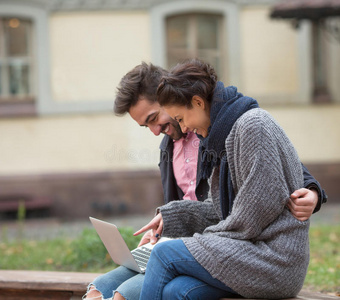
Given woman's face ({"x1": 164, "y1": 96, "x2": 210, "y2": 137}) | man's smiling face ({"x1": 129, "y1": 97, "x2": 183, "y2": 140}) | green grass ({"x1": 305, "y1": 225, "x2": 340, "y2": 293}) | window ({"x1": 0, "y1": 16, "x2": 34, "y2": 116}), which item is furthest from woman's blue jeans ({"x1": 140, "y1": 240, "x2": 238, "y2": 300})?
window ({"x1": 0, "y1": 16, "x2": 34, "y2": 116})

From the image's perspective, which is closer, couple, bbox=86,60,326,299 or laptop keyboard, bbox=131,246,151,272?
couple, bbox=86,60,326,299

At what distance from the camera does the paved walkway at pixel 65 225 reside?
9.57 metres

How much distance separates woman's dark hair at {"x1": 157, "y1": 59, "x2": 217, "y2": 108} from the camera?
327cm

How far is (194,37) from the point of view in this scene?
12.0 m

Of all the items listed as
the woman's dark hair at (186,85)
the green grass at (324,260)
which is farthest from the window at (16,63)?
the woman's dark hair at (186,85)

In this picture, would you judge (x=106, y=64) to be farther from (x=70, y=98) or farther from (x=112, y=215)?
(x=112, y=215)

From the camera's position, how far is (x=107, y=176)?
11445 mm

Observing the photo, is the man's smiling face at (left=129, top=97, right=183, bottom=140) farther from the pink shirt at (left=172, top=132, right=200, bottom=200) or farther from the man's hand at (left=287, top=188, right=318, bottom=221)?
the man's hand at (left=287, top=188, right=318, bottom=221)

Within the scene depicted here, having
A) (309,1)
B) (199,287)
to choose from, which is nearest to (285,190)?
(199,287)

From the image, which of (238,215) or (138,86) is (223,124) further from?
(138,86)

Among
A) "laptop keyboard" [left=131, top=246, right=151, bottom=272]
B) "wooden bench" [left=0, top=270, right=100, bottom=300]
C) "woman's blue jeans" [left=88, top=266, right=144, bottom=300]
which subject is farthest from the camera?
"wooden bench" [left=0, top=270, right=100, bottom=300]

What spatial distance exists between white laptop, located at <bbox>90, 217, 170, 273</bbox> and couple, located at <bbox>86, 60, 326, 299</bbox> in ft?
0.65

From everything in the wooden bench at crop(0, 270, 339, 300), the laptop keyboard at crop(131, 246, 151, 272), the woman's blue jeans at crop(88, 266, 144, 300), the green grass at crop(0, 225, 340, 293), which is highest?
the laptop keyboard at crop(131, 246, 151, 272)

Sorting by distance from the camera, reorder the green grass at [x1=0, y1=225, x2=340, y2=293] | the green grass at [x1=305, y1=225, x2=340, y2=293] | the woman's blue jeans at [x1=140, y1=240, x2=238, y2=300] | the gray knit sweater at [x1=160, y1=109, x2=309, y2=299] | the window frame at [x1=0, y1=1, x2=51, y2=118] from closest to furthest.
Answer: the gray knit sweater at [x1=160, y1=109, x2=309, y2=299], the woman's blue jeans at [x1=140, y1=240, x2=238, y2=300], the green grass at [x1=305, y1=225, x2=340, y2=293], the green grass at [x1=0, y1=225, x2=340, y2=293], the window frame at [x1=0, y1=1, x2=51, y2=118]
